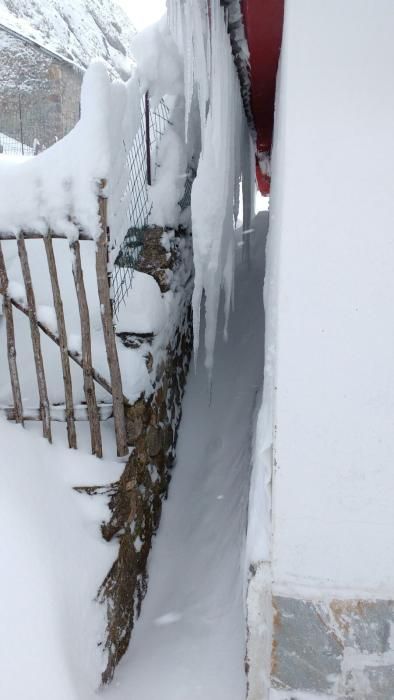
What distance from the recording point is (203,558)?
3391 mm

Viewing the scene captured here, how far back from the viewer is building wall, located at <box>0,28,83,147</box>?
9102 millimetres

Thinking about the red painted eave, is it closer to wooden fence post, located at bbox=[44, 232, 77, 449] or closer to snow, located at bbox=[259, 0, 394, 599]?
snow, located at bbox=[259, 0, 394, 599]

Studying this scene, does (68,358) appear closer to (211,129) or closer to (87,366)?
(87,366)

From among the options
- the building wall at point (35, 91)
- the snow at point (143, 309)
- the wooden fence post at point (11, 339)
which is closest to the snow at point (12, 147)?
the building wall at point (35, 91)

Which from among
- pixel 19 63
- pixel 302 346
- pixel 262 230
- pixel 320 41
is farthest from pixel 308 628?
pixel 19 63

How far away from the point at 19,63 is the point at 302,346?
32.9 ft

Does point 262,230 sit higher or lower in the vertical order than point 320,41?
lower

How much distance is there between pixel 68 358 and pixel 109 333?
0.96 ft

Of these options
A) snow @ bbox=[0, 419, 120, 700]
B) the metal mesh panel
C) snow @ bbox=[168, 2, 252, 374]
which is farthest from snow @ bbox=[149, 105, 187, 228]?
snow @ bbox=[0, 419, 120, 700]

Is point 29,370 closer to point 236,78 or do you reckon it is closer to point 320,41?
point 236,78

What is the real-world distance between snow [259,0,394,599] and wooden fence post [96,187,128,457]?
45.9 inches

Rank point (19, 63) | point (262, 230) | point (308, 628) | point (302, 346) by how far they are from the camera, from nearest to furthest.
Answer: point (302, 346), point (308, 628), point (262, 230), point (19, 63)

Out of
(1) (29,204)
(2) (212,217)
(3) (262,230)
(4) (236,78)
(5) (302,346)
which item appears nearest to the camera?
(5) (302,346)

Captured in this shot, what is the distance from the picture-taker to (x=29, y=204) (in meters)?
2.63
